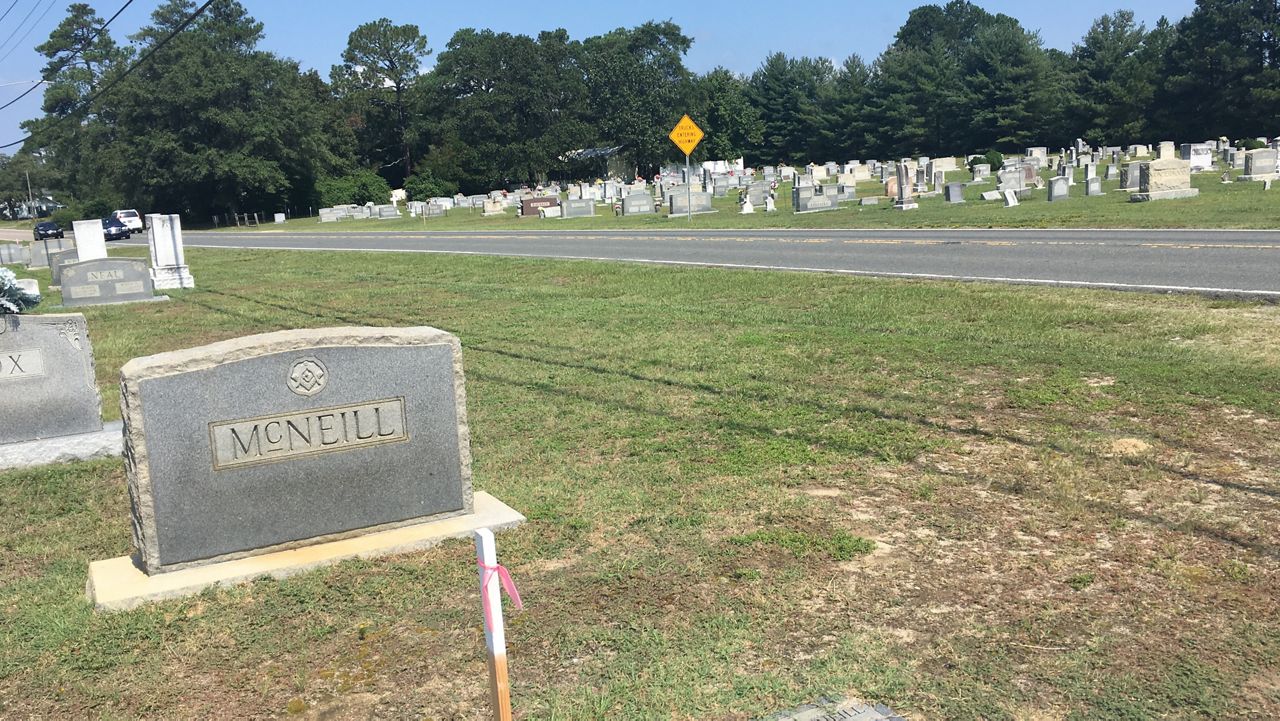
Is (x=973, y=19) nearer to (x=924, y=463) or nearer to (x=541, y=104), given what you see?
(x=541, y=104)

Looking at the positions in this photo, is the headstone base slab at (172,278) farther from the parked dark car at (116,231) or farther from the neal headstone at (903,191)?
the parked dark car at (116,231)

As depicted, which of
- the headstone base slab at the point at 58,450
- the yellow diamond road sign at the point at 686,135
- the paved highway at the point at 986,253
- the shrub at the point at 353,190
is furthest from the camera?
the shrub at the point at 353,190

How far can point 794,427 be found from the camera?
735cm

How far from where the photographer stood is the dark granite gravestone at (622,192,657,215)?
43.9 metres

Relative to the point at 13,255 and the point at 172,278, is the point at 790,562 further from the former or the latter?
the point at 13,255

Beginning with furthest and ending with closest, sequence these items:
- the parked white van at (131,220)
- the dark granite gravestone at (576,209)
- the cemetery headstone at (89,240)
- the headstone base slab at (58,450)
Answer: the parked white van at (131,220) → the dark granite gravestone at (576,209) → the cemetery headstone at (89,240) → the headstone base slab at (58,450)

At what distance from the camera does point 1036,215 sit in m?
27.4

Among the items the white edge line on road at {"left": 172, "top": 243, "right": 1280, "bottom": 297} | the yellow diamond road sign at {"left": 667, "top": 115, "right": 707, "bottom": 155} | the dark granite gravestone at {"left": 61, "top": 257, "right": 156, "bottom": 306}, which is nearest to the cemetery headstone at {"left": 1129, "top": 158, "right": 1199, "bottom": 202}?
the yellow diamond road sign at {"left": 667, "top": 115, "right": 707, "bottom": 155}

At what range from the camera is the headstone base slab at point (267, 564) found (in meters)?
4.83

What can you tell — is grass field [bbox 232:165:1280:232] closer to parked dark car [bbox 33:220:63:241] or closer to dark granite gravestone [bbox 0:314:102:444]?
dark granite gravestone [bbox 0:314:102:444]

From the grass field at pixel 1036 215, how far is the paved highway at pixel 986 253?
217 cm

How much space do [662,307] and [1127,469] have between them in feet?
27.6

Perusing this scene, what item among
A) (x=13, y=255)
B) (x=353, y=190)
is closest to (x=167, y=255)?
(x=13, y=255)

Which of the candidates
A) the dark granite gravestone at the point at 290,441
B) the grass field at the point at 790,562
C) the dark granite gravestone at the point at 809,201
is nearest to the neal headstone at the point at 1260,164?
the dark granite gravestone at the point at 809,201
